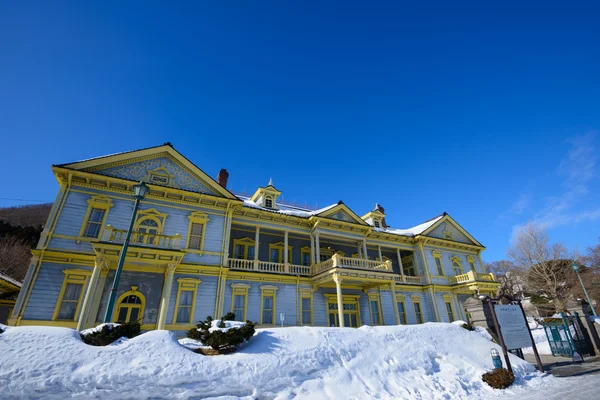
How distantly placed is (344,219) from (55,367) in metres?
19.3

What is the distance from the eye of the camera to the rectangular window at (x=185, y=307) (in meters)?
16.0

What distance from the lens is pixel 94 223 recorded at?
16.1m

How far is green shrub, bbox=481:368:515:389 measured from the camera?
9.47 m

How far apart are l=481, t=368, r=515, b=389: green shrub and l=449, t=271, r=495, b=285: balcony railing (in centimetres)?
1663

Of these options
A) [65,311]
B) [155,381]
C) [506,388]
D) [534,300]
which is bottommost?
[506,388]

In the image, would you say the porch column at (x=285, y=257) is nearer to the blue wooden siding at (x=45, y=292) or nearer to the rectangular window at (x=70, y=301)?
the blue wooden siding at (x=45, y=292)

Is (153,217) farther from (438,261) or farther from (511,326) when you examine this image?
(438,261)

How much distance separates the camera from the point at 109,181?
16.7m

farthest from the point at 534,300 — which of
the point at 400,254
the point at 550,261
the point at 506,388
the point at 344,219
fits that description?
the point at 506,388

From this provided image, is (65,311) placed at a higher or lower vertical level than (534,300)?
lower

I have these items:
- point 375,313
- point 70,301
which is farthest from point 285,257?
point 70,301

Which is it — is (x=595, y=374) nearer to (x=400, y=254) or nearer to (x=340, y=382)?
(x=340, y=382)

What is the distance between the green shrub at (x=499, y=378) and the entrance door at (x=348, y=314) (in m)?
11.6

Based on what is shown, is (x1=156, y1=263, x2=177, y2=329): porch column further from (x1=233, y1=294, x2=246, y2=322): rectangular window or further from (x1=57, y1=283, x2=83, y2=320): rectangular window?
(x1=233, y1=294, x2=246, y2=322): rectangular window
